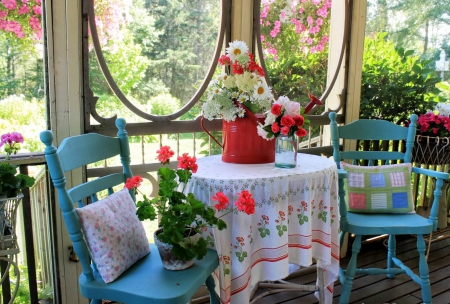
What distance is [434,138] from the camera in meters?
2.61

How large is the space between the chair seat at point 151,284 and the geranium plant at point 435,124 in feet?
6.44

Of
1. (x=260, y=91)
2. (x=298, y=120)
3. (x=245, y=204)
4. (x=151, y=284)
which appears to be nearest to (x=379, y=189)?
(x=298, y=120)

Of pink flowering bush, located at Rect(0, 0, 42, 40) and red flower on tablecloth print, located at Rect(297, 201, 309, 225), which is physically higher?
pink flowering bush, located at Rect(0, 0, 42, 40)

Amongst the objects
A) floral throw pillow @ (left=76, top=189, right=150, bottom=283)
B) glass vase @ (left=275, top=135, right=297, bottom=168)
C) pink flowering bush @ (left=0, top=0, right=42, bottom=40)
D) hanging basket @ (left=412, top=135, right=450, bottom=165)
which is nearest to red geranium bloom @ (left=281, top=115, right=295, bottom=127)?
glass vase @ (left=275, top=135, right=297, bottom=168)

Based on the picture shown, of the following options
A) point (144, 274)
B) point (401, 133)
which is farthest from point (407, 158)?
point (144, 274)

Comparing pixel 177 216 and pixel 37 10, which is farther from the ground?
pixel 37 10

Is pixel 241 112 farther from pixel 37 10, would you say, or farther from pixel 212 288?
pixel 37 10

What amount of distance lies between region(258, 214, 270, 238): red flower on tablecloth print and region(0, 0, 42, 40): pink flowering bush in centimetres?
128

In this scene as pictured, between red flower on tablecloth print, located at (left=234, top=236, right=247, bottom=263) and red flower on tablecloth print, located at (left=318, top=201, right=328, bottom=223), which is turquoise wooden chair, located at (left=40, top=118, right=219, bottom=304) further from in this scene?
red flower on tablecloth print, located at (left=318, top=201, right=328, bottom=223)

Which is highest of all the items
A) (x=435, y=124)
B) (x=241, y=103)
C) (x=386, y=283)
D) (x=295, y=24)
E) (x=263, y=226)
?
(x=295, y=24)

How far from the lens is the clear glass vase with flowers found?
1580 mm

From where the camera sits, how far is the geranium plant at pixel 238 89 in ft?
5.50

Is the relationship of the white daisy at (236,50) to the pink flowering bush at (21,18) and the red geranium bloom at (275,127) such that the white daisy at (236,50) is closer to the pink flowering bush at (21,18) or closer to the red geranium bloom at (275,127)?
the red geranium bloom at (275,127)

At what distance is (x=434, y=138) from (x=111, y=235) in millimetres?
2255
